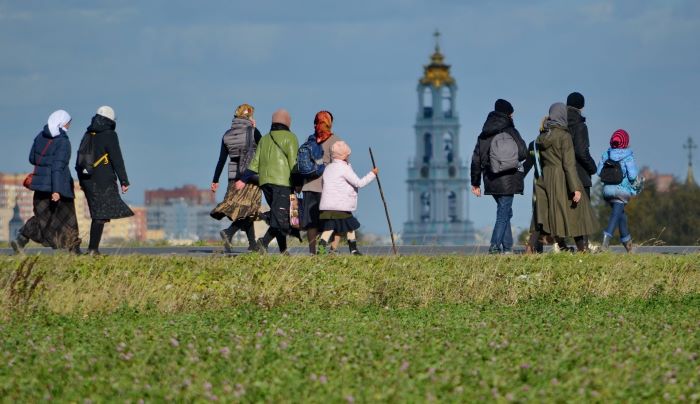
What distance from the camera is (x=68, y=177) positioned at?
18.0 m

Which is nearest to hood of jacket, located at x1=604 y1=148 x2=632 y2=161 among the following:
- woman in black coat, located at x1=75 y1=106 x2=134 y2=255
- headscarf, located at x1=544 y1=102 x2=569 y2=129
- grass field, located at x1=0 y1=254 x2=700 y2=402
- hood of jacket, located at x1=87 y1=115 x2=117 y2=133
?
headscarf, located at x1=544 y1=102 x2=569 y2=129

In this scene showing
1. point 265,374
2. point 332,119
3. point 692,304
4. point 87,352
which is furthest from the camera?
point 332,119

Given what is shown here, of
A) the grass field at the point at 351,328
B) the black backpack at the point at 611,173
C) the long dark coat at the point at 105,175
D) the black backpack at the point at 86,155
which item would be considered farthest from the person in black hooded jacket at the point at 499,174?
the black backpack at the point at 86,155

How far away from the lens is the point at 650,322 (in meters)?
13.0

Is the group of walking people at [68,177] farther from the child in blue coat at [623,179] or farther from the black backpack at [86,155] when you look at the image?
the child in blue coat at [623,179]

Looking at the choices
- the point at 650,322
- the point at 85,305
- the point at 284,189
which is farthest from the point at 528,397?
the point at 284,189

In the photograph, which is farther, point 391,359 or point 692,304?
point 692,304

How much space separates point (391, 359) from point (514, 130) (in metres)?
9.24

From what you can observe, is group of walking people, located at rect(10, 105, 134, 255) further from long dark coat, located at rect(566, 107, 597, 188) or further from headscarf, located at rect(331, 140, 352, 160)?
long dark coat, located at rect(566, 107, 597, 188)

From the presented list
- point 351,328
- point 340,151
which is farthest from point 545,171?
point 351,328

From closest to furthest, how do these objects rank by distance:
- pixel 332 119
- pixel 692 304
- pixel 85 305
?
pixel 85 305
pixel 692 304
pixel 332 119

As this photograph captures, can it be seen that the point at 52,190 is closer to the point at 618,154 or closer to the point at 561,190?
the point at 561,190

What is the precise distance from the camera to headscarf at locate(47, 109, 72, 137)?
1805 cm

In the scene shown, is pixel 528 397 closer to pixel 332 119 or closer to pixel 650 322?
pixel 650 322
